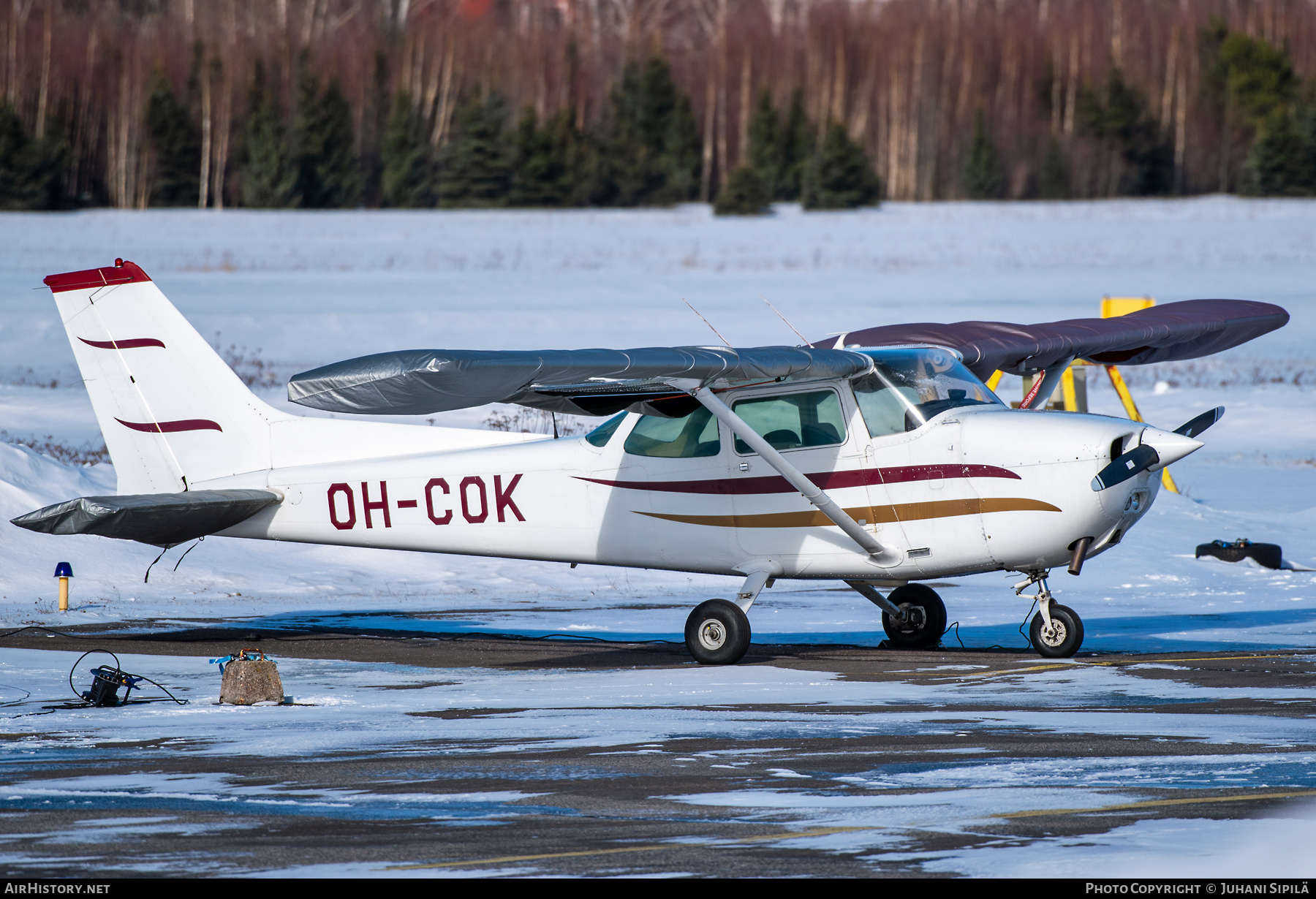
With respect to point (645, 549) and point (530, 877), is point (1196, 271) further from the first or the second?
point (530, 877)

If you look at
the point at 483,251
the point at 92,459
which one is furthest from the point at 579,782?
the point at 483,251

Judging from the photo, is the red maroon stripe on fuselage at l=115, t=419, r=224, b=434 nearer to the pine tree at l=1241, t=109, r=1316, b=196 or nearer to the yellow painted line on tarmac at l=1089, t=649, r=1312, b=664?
the yellow painted line on tarmac at l=1089, t=649, r=1312, b=664

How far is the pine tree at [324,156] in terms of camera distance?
239ft

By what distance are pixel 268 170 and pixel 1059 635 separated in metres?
64.9

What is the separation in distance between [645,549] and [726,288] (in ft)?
94.0

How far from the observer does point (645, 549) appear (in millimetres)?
11203

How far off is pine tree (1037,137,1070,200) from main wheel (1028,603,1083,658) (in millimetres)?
67380

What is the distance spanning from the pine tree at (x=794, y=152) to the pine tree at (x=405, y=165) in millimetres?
16345

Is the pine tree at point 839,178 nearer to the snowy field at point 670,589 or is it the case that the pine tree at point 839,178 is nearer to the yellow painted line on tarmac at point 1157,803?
the snowy field at point 670,589

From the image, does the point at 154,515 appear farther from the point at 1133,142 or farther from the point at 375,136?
the point at 1133,142

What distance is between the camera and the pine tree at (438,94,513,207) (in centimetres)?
7256

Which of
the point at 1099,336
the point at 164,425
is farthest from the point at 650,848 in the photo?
the point at 1099,336

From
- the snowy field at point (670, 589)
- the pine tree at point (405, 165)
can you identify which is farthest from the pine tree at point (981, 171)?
the snowy field at point (670, 589)

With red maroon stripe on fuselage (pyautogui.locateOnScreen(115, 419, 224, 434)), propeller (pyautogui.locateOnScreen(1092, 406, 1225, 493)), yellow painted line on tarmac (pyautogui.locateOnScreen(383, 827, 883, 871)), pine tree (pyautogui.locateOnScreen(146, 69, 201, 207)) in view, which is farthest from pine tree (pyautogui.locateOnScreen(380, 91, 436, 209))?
yellow painted line on tarmac (pyautogui.locateOnScreen(383, 827, 883, 871))
